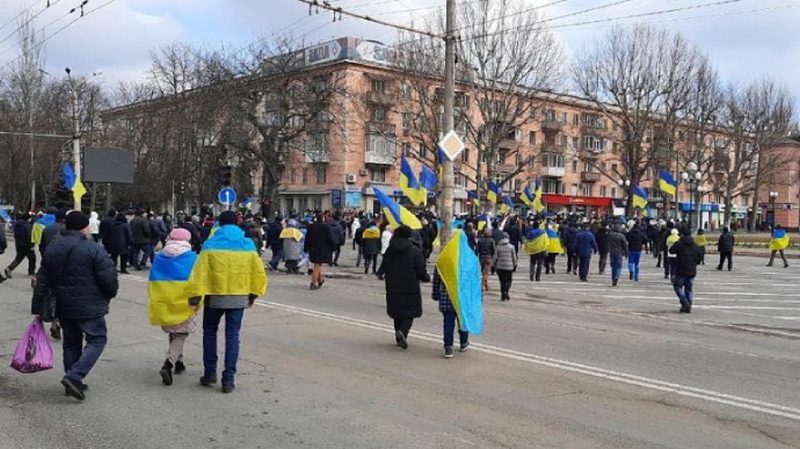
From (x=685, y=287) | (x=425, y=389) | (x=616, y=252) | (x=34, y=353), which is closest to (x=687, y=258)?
(x=685, y=287)

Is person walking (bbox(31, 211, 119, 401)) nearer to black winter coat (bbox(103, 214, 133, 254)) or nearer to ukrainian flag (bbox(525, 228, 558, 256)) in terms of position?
black winter coat (bbox(103, 214, 133, 254))

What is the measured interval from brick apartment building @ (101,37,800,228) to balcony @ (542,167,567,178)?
0.41 ft

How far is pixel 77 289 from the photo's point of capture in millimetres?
6391

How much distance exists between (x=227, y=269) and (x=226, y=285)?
0.15m

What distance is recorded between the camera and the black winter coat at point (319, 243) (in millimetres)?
16953

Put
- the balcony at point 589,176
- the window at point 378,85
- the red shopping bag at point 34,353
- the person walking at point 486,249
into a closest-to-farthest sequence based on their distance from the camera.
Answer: the red shopping bag at point 34,353, the person walking at point 486,249, the window at point 378,85, the balcony at point 589,176

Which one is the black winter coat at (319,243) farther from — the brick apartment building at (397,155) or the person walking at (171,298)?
the brick apartment building at (397,155)

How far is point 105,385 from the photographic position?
692 centimetres

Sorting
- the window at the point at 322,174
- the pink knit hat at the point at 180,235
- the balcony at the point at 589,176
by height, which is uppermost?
the balcony at the point at 589,176

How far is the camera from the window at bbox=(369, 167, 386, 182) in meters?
68.6

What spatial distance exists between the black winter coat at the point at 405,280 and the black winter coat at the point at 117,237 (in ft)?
37.6

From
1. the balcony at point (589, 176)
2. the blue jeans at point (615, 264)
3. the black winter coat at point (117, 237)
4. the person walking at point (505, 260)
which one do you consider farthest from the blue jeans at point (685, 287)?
the balcony at point (589, 176)

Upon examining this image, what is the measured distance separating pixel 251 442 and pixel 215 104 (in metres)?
36.7

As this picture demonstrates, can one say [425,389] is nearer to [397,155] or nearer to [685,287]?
[685,287]
